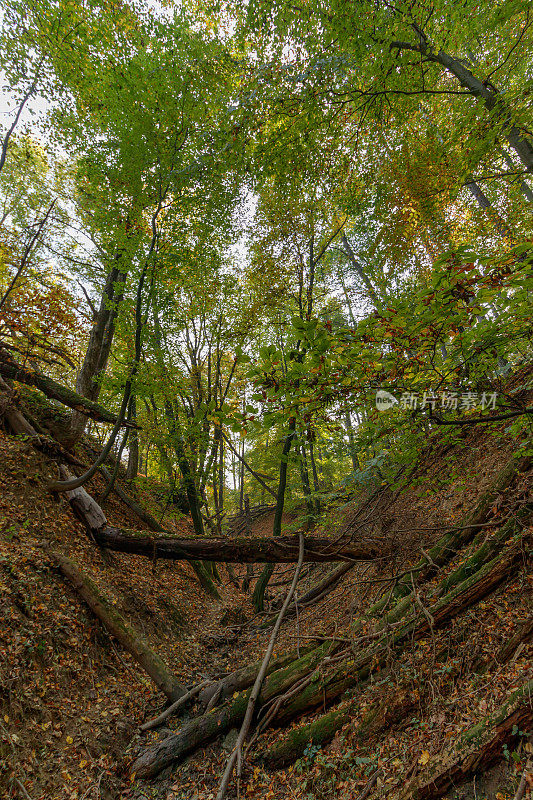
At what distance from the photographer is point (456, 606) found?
3328mm

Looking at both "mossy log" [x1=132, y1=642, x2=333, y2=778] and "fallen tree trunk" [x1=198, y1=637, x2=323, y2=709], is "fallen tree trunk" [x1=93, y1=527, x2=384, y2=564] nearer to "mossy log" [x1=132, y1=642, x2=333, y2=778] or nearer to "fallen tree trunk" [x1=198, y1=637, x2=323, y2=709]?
"fallen tree trunk" [x1=198, y1=637, x2=323, y2=709]

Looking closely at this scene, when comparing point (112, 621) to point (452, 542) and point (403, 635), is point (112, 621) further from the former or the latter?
point (452, 542)

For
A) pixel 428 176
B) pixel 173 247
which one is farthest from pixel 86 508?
pixel 428 176

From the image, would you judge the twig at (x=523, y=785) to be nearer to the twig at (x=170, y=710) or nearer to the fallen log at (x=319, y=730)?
the fallen log at (x=319, y=730)

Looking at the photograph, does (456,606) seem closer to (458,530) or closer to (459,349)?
(458,530)

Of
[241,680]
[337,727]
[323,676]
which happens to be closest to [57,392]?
[241,680]

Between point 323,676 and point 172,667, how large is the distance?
128 inches

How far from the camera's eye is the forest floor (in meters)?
2.58

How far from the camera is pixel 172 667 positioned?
5.46 m

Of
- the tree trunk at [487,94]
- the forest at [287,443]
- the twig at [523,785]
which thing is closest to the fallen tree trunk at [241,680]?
the forest at [287,443]

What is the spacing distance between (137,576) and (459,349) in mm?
7500

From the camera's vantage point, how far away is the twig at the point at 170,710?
13.4ft

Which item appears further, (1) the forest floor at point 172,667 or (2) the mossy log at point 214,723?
(2) the mossy log at point 214,723

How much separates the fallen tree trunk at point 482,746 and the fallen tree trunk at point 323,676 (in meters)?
1.12
